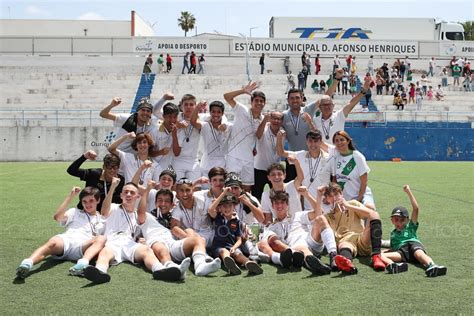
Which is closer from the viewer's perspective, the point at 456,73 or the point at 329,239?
the point at 329,239

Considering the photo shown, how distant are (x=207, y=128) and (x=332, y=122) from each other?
1.82 meters

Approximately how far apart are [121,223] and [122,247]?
1.07 ft

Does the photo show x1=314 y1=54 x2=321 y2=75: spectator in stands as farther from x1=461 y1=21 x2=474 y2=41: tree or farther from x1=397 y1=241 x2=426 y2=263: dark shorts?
A: x1=461 y1=21 x2=474 y2=41: tree

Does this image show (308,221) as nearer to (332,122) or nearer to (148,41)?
(332,122)

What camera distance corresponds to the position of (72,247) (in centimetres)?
684

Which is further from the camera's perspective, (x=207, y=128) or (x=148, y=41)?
(x=148, y=41)

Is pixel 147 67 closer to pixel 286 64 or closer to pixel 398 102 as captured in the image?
pixel 286 64

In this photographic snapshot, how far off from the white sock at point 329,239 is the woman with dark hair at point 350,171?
1.19m

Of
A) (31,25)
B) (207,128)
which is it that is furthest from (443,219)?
(31,25)

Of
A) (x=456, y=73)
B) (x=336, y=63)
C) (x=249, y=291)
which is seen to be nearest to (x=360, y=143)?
(x=336, y=63)

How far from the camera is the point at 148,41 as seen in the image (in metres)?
41.0

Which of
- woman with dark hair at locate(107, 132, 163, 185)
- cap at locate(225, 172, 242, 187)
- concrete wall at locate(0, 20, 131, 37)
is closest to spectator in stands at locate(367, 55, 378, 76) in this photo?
concrete wall at locate(0, 20, 131, 37)

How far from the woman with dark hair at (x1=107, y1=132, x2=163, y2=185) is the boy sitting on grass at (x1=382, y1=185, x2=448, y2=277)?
325 cm

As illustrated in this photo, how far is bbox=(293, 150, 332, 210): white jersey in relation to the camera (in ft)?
26.7
